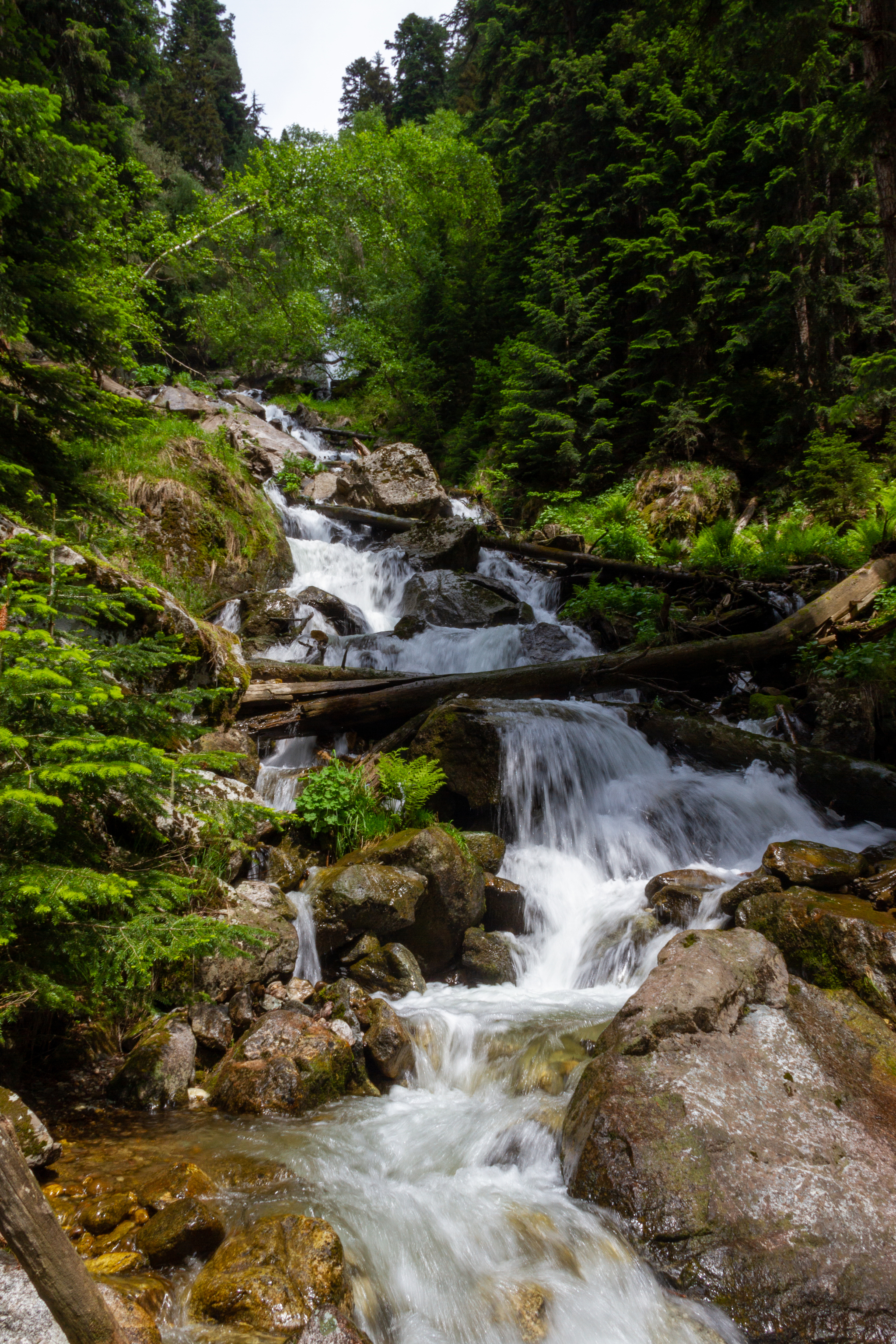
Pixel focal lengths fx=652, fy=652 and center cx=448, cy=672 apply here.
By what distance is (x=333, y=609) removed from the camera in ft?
38.2

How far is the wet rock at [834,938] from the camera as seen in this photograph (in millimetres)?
4016

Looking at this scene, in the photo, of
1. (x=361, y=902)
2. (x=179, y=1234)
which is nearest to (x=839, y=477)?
(x=361, y=902)

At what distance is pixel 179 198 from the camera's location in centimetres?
2691

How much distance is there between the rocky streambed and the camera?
2643 millimetres

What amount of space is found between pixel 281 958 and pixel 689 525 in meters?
14.0

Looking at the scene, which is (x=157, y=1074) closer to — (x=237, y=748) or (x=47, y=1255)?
(x=47, y=1255)

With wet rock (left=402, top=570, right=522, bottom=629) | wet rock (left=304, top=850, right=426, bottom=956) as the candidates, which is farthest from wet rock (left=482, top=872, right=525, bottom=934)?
wet rock (left=402, top=570, right=522, bottom=629)

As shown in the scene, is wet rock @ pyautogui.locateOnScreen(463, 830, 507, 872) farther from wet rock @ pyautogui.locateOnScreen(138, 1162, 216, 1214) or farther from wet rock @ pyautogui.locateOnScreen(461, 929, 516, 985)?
wet rock @ pyautogui.locateOnScreen(138, 1162, 216, 1214)

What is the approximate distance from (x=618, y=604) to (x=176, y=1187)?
10.6m

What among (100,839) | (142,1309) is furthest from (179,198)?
(142,1309)

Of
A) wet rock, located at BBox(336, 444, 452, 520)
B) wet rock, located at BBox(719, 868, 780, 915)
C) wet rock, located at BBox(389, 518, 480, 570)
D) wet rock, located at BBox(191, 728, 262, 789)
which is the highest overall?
wet rock, located at BBox(336, 444, 452, 520)

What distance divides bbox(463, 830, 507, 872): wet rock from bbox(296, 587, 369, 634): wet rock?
18.6 feet

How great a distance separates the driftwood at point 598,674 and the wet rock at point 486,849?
78.2 inches

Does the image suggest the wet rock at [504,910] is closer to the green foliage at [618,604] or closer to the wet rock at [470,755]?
the wet rock at [470,755]
